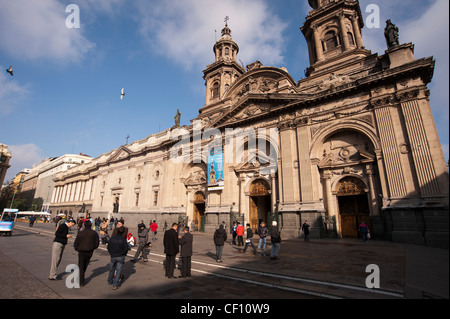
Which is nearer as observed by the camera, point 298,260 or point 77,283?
point 77,283

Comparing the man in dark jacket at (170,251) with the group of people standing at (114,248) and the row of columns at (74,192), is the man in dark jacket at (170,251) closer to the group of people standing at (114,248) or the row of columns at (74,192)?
the group of people standing at (114,248)

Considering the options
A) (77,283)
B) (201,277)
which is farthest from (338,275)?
(77,283)

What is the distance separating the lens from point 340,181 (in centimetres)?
1914

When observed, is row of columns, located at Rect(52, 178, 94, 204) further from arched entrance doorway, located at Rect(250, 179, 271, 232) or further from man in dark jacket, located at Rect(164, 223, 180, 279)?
man in dark jacket, located at Rect(164, 223, 180, 279)

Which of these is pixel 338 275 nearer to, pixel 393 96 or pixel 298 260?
pixel 298 260

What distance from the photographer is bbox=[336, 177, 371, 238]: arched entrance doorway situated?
714 inches

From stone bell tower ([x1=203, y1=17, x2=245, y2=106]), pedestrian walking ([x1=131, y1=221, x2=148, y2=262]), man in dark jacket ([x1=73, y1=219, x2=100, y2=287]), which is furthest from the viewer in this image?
stone bell tower ([x1=203, y1=17, x2=245, y2=106])

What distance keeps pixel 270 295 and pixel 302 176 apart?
49.6ft

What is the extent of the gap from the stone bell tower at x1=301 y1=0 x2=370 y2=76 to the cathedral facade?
0.41 feet

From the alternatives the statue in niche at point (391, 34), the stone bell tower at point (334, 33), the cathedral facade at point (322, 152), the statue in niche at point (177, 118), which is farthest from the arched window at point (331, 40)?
the statue in niche at point (177, 118)

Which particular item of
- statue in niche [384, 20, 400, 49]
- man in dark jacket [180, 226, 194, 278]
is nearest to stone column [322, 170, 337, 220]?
statue in niche [384, 20, 400, 49]

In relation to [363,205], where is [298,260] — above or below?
below

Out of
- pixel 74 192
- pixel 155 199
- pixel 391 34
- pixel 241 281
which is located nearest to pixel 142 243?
pixel 241 281

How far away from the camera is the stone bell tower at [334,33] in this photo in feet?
81.1
